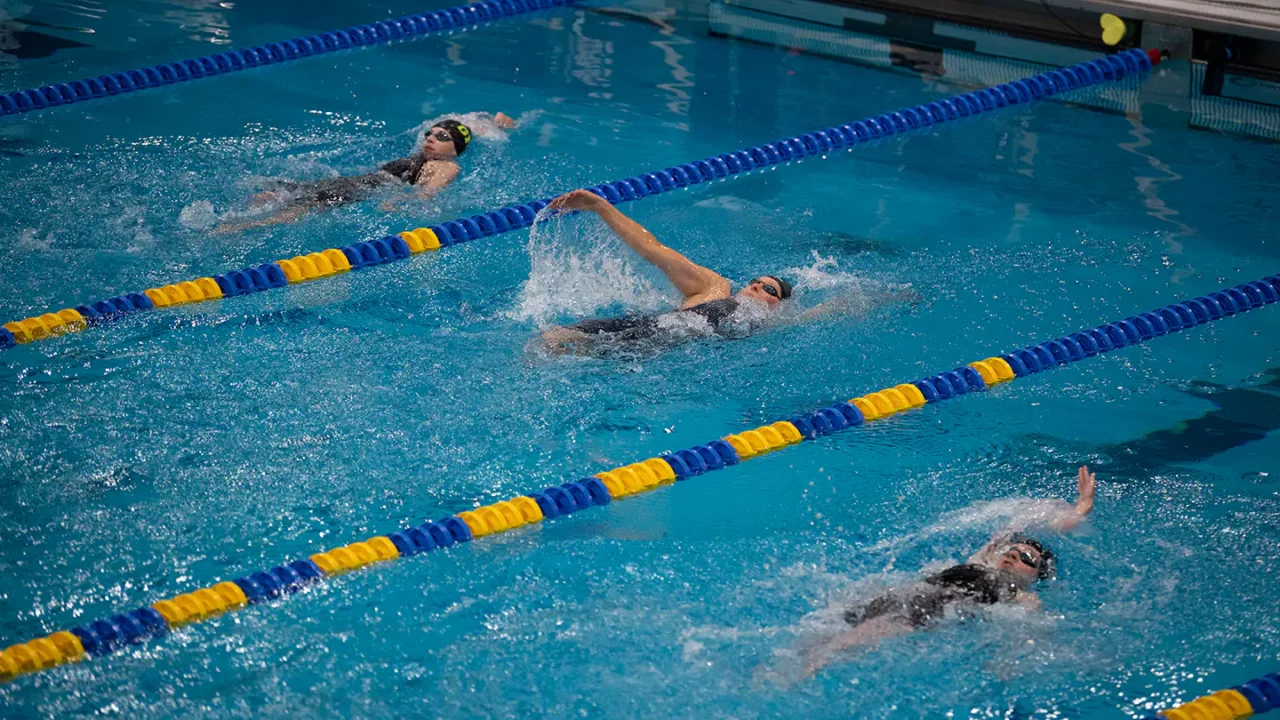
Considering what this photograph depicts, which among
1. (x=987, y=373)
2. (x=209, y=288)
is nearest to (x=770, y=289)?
(x=987, y=373)

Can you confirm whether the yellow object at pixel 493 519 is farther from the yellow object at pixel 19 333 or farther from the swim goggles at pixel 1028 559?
the yellow object at pixel 19 333

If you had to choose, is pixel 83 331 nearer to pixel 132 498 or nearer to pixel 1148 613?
pixel 132 498

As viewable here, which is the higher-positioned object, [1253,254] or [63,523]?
[1253,254]

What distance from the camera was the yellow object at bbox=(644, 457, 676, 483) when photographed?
4.64m

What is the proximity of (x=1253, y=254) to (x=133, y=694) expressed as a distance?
15.2 feet

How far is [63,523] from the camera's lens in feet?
13.9

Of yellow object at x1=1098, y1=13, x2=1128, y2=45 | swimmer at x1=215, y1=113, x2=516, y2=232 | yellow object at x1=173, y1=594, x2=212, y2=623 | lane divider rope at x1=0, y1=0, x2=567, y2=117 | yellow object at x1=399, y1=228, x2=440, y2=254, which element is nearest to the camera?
yellow object at x1=173, y1=594, x2=212, y2=623

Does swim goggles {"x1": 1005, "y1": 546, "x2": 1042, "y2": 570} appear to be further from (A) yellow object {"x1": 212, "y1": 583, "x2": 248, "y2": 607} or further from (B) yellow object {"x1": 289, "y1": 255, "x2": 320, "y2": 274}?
(B) yellow object {"x1": 289, "y1": 255, "x2": 320, "y2": 274}

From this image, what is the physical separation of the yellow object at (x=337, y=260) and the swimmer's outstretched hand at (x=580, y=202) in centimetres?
89

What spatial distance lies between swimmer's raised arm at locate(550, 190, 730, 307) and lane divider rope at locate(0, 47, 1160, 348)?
74 centimetres

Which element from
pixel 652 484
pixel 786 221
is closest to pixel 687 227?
pixel 786 221

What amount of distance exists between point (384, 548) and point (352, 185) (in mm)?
2763

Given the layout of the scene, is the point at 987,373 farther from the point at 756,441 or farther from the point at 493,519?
the point at 493,519

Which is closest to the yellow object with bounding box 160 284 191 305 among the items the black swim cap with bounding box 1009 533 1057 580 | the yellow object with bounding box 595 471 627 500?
the yellow object with bounding box 595 471 627 500
